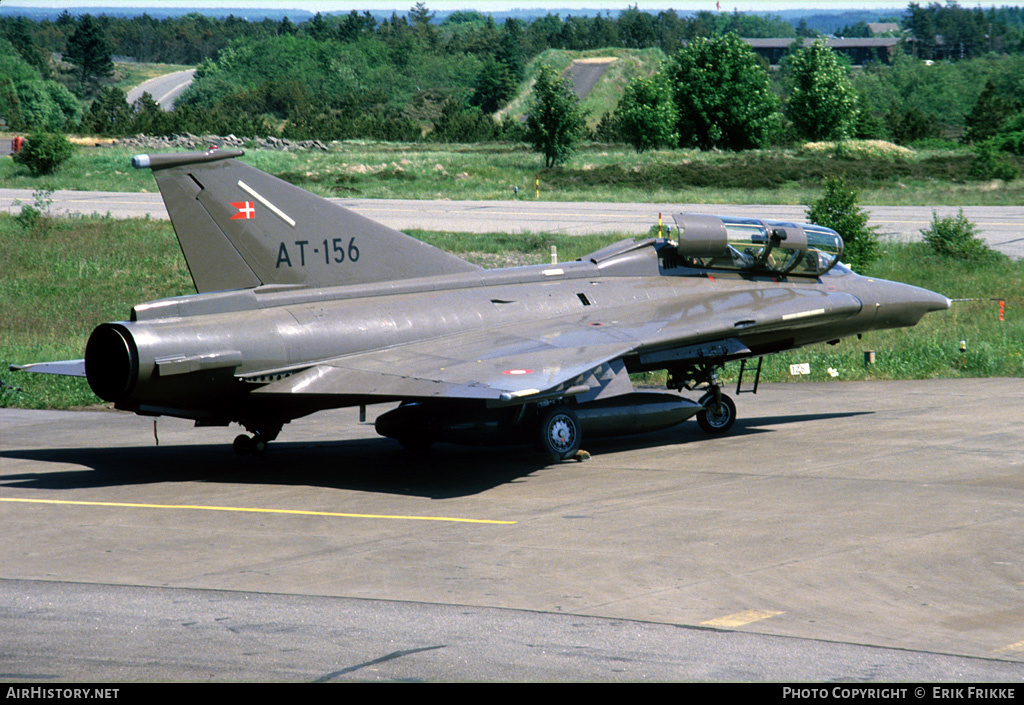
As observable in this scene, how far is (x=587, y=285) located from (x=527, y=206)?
3351 cm

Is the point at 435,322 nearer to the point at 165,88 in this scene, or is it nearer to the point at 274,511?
the point at 274,511

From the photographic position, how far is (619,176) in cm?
6122

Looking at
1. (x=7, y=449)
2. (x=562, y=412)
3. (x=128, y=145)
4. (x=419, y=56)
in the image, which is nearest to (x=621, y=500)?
(x=562, y=412)

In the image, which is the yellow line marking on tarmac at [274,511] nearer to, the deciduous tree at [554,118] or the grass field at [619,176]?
the grass field at [619,176]

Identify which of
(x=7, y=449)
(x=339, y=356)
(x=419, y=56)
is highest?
(x=419, y=56)

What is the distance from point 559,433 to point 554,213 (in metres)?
31.9

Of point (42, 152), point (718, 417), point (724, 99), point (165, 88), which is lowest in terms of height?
point (718, 417)

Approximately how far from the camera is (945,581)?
31.9 ft

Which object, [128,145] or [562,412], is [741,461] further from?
[128,145]

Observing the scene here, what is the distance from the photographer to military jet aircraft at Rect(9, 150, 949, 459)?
13484mm

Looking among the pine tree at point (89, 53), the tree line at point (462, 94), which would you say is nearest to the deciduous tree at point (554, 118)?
the tree line at point (462, 94)

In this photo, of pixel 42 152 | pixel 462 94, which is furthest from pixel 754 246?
pixel 462 94

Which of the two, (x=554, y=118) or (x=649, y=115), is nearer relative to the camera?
(x=554, y=118)

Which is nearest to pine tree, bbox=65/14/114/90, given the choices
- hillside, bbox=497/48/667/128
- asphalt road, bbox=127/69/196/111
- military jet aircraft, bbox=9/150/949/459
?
asphalt road, bbox=127/69/196/111
